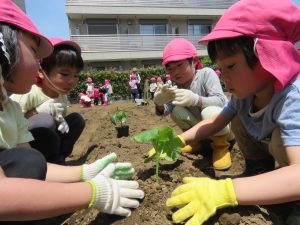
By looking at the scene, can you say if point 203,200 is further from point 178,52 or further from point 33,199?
point 178,52

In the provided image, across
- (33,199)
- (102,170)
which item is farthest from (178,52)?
(33,199)

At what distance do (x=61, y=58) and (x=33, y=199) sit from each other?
1.90m

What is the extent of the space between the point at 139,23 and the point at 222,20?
2036cm

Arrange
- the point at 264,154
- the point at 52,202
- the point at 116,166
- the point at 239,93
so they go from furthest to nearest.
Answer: the point at 264,154, the point at 116,166, the point at 239,93, the point at 52,202

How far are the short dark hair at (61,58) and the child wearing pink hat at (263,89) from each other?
1533 mm

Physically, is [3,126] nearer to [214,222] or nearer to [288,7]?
[214,222]

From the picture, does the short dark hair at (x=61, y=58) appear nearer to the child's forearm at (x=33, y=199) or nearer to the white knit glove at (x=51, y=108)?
the white knit glove at (x=51, y=108)

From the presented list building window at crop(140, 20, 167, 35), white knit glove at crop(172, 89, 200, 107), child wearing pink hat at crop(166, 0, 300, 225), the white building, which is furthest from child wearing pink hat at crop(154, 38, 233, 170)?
building window at crop(140, 20, 167, 35)

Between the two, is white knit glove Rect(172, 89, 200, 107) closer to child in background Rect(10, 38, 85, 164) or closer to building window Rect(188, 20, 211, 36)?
child in background Rect(10, 38, 85, 164)

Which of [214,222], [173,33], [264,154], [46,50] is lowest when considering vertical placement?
[173,33]

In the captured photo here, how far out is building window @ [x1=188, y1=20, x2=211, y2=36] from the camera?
22.3 m

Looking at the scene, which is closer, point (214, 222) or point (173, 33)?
point (214, 222)

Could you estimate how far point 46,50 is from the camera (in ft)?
5.63

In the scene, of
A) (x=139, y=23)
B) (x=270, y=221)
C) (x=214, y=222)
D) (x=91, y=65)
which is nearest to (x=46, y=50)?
(x=214, y=222)
